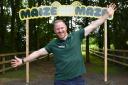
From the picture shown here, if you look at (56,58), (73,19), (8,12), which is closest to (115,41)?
(73,19)

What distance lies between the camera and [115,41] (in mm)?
25281

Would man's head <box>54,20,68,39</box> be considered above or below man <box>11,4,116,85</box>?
above

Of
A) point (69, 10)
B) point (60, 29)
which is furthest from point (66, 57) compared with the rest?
point (69, 10)

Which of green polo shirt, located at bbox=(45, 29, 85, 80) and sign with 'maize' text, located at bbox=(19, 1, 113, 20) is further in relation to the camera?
sign with 'maize' text, located at bbox=(19, 1, 113, 20)

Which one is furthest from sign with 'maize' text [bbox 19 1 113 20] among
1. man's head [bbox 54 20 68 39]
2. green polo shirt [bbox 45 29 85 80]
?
man's head [bbox 54 20 68 39]

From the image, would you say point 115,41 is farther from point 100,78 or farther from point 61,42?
point 61,42

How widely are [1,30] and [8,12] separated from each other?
16.8 feet

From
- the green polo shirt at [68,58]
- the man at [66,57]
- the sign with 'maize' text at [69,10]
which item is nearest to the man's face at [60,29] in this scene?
the man at [66,57]

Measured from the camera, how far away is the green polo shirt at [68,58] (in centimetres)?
569

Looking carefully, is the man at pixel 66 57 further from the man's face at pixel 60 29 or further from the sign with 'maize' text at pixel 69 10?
the sign with 'maize' text at pixel 69 10

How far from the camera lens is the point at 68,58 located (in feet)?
18.7

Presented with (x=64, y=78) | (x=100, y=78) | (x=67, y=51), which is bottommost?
(x=100, y=78)

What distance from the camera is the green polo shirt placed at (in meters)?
5.69

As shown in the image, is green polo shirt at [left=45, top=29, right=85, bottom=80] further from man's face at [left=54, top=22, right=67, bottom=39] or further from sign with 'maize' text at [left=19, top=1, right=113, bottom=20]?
sign with 'maize' text at [left=19, top=1, right=113, bottom=20]
